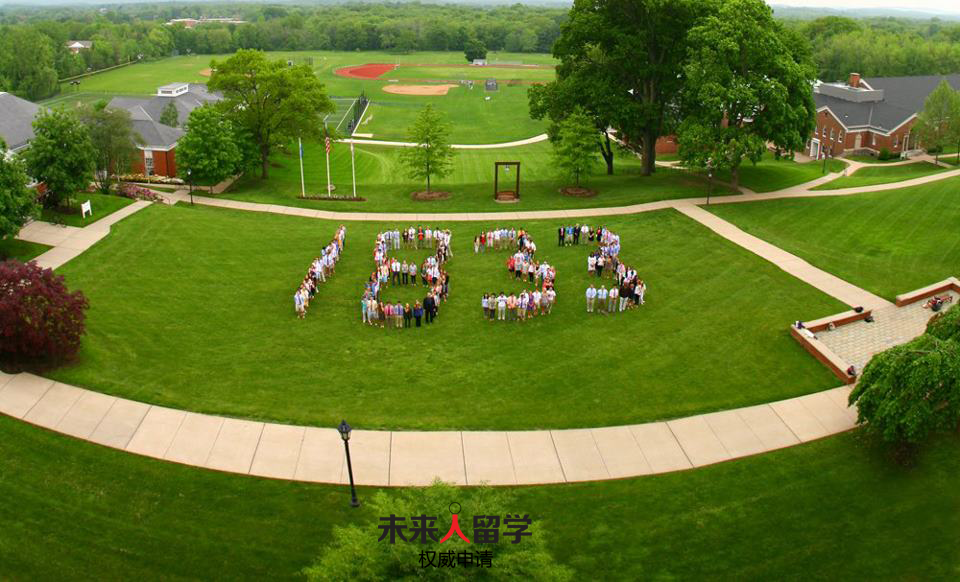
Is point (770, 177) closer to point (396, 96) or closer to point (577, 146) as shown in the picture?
point (577, 146)

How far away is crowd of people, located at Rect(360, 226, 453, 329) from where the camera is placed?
28141 millimetres

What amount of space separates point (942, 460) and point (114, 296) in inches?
1085

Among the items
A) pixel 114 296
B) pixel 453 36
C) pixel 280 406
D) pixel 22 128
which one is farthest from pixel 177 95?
pixel 453 36

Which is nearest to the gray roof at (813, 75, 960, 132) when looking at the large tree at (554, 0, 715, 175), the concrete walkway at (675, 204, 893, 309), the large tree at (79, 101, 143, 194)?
the large tree at (554, 0, 715, 175)

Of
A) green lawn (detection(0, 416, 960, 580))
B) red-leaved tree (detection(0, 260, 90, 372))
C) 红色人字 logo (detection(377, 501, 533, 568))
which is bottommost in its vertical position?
green lawn (detection(0, 416, 960, 580))

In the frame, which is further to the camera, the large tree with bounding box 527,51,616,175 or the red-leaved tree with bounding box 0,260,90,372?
the large tree with bounding box 527,51,616,175

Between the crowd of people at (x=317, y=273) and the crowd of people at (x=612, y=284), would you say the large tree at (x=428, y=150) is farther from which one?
the crowd of people at (x=612, y=284)

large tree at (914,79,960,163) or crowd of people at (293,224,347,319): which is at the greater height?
large tree at (914,79,960,163)

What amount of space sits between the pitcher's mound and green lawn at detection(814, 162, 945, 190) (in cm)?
7371

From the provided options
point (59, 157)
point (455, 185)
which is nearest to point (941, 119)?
point (455, 185)

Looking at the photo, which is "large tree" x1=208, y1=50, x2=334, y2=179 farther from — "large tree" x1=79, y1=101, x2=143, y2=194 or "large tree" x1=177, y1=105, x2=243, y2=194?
"large tree" x1=79, y1=101, x2=143, y2=194

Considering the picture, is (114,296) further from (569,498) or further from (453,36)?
(453,36)

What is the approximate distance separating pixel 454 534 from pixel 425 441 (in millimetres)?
8643

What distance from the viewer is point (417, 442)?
21141 mm
